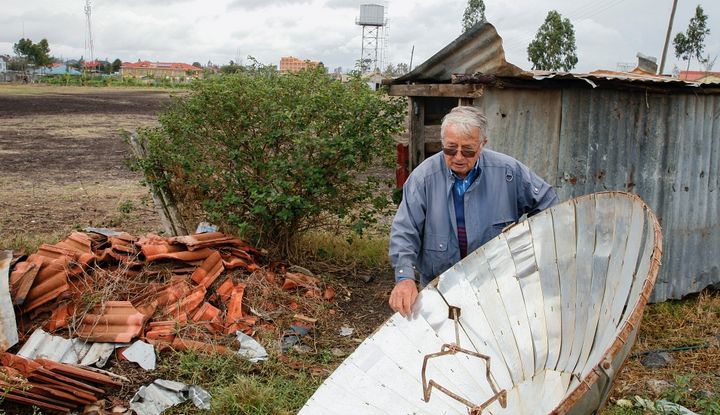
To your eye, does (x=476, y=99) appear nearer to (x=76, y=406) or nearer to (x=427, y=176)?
(x=427, y=176)

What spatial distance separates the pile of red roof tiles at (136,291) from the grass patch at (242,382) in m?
0.23

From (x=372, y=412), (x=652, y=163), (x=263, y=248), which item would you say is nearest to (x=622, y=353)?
(x=372, y=412)

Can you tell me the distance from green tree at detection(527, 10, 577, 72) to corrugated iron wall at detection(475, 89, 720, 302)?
1604 inches

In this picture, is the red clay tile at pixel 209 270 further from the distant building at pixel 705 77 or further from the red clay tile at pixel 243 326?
the distant building at pixel 705 77

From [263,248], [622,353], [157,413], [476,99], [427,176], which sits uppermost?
[476,99]

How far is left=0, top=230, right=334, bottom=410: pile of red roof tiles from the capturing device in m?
5.62

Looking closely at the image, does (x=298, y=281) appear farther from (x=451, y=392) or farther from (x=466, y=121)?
(x=451, y=392)

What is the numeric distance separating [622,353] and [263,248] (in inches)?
221

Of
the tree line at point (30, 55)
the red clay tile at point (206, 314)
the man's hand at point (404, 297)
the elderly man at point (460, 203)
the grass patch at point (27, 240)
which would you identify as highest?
the tree line at point (30, 55)

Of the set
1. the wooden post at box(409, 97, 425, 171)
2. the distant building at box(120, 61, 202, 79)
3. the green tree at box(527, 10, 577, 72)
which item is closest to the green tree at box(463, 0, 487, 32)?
the green tree at box(527, 10, 577, 72)

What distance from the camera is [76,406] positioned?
4.84 meters

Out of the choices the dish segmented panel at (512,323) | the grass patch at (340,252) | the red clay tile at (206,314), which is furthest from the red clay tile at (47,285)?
the dish segmented panel at (512,323)

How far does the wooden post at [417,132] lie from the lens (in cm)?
779

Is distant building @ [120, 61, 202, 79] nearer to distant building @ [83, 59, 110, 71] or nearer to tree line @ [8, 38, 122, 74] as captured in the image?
distant building @ [83, 59, 110, 71]
